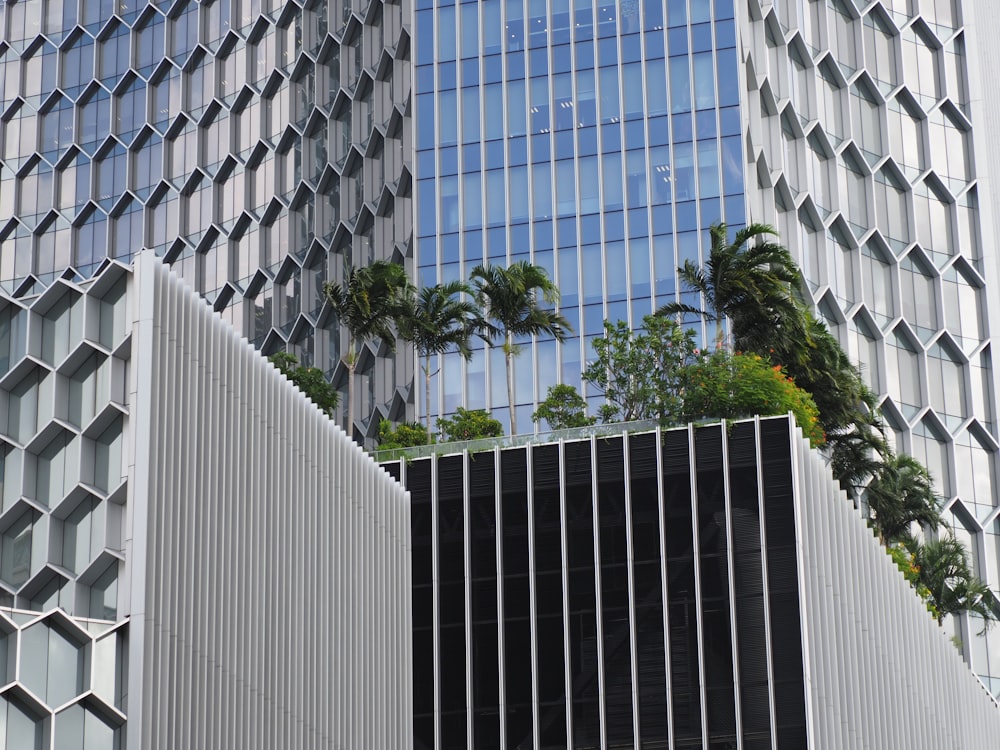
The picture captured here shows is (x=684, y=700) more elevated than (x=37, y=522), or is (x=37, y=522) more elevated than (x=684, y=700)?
(x=37, y=522)

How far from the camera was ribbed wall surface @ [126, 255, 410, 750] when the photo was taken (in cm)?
3738

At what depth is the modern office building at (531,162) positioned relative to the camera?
8794 cm

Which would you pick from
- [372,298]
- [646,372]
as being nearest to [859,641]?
[646,372]

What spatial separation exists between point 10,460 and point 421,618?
54.3ft

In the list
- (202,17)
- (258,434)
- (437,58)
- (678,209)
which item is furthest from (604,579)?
(202,17)

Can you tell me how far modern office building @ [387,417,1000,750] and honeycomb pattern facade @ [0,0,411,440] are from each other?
39343mm

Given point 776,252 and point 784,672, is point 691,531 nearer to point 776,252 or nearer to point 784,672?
point 784,672

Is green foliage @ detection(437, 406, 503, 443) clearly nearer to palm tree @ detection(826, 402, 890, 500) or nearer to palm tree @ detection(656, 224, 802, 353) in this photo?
palm tree @ detection(656, 224, 802, 353)

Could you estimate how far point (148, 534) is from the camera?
121 feet

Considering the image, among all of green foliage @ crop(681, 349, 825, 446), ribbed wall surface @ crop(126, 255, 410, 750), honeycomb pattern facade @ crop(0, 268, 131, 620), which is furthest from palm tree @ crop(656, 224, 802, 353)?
honeycomb pattern facade @ crop(0, 268, 131, 620)

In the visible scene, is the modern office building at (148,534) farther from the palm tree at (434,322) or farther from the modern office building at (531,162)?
the modern office building at (531,162)

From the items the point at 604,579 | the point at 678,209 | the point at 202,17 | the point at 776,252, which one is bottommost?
the point at 604,579

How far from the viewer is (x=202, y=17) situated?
11275 centimetres

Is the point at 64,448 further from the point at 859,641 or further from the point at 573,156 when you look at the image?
the point at 573,156
